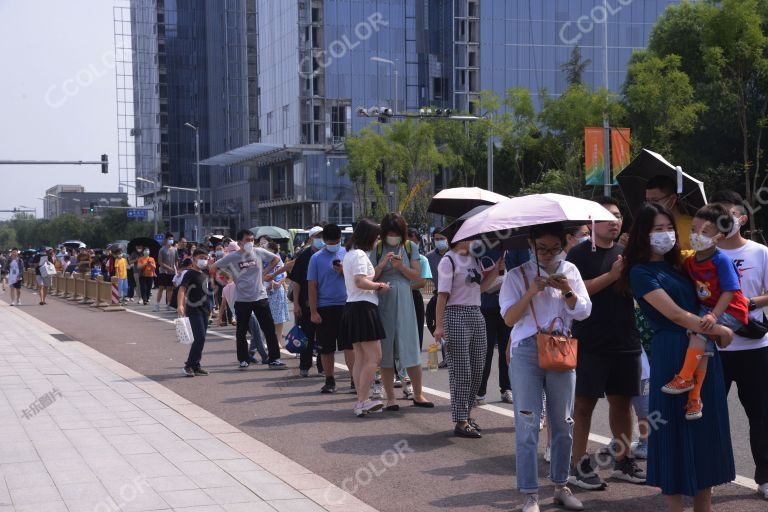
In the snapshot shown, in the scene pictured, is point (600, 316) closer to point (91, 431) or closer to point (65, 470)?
point (65, 470)

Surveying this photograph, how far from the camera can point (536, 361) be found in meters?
5.98

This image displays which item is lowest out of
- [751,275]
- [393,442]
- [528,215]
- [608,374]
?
[393,442]

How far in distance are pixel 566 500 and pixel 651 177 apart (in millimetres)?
2288

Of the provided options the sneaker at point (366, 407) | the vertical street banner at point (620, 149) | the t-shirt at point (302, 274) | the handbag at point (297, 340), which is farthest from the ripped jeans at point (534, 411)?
the vertical street banner at point (620, 149)

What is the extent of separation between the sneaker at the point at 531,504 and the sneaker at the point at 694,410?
1.19 metres

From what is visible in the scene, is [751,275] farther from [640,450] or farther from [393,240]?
Answer: [393,240]

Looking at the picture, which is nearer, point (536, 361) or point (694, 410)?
point (694, 410)

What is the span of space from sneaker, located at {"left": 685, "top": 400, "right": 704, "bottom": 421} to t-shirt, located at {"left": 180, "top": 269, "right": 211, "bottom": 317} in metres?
8.23

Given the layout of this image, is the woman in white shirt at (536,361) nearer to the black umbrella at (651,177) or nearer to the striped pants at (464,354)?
the black umbrella at (651,177)

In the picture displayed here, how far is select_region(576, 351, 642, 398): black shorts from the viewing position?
644 cm

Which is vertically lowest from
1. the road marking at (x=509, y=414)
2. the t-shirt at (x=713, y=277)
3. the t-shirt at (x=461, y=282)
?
the road marking at (x=509, y=414)

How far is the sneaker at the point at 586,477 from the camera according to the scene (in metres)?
6.50

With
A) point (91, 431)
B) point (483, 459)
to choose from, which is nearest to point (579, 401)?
point (483, 459)

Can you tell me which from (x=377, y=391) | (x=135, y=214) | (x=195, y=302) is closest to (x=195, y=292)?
(x=195, y=302)
